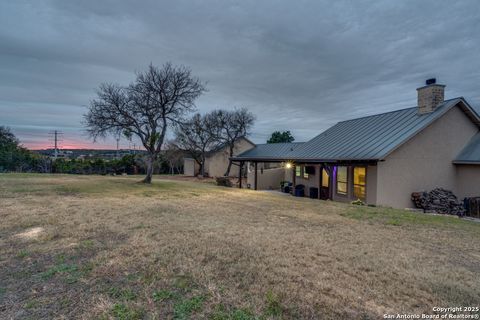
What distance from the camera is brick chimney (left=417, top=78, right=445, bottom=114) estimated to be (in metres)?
11.9

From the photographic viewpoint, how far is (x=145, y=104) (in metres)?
16.4

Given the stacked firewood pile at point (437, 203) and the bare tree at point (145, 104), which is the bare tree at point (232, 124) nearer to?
the bare tree at point (145, 104)

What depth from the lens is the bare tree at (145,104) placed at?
52.3ft

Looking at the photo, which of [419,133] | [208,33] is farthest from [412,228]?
[208,33]

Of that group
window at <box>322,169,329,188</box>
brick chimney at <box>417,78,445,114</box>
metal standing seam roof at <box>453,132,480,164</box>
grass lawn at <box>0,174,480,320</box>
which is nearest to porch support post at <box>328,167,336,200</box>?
window at <box>322,169,329,188</box>

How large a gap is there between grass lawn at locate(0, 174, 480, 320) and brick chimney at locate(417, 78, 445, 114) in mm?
7970

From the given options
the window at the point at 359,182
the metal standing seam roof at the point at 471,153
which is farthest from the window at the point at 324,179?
the metal standing seam roof at the point at 471,153

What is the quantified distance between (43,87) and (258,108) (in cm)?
2190

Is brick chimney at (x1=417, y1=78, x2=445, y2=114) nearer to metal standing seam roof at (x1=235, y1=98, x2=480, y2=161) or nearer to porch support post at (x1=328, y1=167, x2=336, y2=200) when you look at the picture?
metal standing seam roof at (x1=235, y1=98, x2=480, y2=161)

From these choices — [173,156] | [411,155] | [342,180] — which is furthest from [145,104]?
[173,156]

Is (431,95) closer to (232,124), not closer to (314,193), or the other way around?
(314,193)

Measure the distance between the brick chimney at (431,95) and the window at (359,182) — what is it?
4260 mm

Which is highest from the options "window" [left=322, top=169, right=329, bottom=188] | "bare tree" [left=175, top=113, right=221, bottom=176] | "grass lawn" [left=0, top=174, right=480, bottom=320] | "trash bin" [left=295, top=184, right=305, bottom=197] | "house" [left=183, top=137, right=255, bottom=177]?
"bare tree" [left=175, top=113, right=221, bottom=176]

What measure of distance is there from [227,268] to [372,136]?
1221 centimetres
